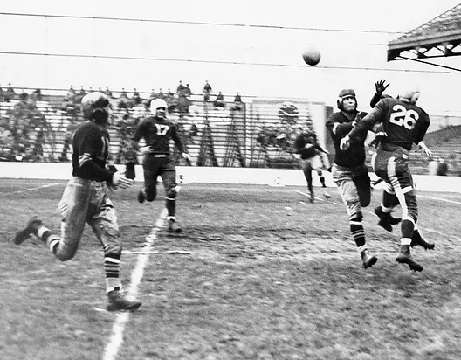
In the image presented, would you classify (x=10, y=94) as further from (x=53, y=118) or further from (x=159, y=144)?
(x=159, y=144)

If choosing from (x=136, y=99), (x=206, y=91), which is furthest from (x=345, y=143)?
(x=206, y=91)

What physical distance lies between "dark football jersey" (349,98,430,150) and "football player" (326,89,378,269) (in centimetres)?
34

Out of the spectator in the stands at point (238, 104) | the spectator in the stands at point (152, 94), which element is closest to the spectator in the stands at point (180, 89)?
the spectator in the stands at point (152, 94)

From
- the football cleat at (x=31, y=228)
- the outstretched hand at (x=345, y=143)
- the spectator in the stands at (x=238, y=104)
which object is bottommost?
the football cleat at (x=31, y=228)

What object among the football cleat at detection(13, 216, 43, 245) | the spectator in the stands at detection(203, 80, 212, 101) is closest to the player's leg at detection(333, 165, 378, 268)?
the football cleat at detection(13, 216, 43, 245)

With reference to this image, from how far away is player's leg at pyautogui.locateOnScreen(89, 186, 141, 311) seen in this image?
21.7ft

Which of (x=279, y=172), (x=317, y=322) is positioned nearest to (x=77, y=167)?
(x=317, y=322)

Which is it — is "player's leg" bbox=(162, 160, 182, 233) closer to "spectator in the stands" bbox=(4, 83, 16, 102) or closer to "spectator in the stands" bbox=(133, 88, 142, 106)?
"spectator in the stands" bbox=(133, 88, 142, 106)

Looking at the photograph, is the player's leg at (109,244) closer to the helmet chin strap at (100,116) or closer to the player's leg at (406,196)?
the helmet chin strap at (100,116)

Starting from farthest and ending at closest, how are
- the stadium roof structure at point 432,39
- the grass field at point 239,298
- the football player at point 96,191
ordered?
A: the stadium roof structure at point 432,39 → the football player at point 96,191 → the grass field at point 239,298

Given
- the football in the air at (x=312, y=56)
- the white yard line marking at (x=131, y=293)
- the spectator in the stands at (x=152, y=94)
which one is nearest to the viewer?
the white yard line marking at (x=131, y=293)

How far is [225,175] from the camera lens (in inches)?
1118

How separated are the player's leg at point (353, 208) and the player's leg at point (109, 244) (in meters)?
3.41

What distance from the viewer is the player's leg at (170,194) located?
1216 cm
